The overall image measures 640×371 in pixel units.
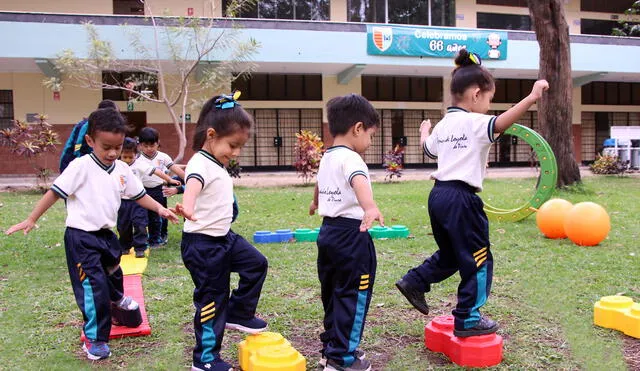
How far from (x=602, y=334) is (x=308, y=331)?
1.93 metres

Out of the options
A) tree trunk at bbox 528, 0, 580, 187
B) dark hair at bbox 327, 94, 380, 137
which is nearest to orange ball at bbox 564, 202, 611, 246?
dark hair at bbox 327, 94, 380, 137

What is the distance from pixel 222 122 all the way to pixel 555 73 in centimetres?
1101

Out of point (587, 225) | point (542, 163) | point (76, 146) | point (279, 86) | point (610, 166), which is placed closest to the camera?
point (76, 146)

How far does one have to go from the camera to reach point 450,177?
11.6ft

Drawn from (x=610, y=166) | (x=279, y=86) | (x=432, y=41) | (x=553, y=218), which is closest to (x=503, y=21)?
(x=432, y=41)

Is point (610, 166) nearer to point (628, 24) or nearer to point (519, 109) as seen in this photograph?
point (628, 24)

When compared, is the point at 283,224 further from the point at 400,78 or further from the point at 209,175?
the point at 400,78

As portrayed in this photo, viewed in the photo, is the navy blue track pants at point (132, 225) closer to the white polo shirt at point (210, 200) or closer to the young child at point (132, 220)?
the young child at point (132, 220)

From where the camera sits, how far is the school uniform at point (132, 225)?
256 inches

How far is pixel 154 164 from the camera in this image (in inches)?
278

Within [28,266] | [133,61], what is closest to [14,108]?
[133,61]

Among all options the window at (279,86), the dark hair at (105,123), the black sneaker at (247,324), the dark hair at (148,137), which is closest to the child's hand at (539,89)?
the black sneaker at (247,324)

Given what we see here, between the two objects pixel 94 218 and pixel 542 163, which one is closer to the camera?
pixel 94 218

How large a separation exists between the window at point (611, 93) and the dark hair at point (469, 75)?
24578mm
